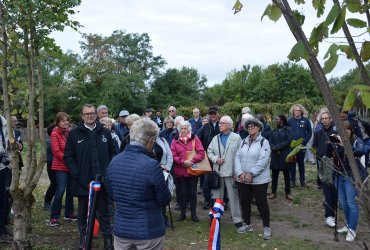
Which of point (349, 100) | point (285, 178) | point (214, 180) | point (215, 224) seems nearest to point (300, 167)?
point (285, 178)

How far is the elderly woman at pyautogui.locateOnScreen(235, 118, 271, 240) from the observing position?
22.2 ft

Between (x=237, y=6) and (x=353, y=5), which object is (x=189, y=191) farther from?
(x=353, y=5)

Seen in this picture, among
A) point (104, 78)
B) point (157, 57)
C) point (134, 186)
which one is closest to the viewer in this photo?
point (134, 186)

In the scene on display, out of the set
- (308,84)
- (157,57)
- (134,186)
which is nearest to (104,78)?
(157,57)

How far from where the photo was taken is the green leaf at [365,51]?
1.54m

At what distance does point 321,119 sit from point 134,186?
457cm

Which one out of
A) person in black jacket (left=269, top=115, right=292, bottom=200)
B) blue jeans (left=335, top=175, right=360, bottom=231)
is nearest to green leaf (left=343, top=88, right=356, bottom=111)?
blue jeans (left=335, top=175, right=360, bottom=231)

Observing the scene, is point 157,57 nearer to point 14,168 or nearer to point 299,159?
point 299,159

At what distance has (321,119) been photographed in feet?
23.6

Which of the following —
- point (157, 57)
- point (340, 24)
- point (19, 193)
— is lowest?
point (19, 193)

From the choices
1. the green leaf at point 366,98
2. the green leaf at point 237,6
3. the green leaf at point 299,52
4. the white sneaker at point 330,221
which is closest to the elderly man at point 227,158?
the white sneaker at point 330,221

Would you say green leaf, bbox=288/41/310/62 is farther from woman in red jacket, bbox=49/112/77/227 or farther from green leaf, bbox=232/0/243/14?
woman in red jacket, bbox=49/112/77/227

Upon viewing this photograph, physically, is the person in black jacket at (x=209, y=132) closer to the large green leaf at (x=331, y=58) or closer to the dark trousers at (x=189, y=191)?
the dark trousers at (x=189, y=191)

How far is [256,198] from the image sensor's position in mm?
6875
